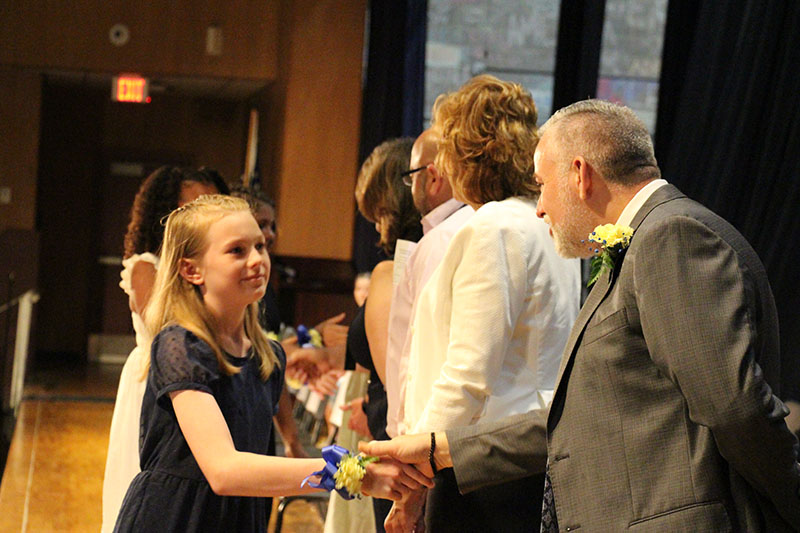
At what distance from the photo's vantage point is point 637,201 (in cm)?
179

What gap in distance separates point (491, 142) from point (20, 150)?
8.86m

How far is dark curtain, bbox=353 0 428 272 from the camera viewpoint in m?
7.45

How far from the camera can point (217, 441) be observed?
2020 mm

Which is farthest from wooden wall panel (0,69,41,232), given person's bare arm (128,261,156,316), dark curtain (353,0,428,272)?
person's bare arm (128,261,156,316)

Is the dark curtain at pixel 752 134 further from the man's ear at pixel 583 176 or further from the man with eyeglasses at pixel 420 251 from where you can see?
the man's ear at pixel 583 176

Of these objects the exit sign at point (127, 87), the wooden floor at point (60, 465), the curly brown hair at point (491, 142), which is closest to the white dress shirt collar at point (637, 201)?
the curly brown hair at point (491, 142)

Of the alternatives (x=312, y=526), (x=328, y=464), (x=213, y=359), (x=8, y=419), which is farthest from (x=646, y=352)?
(x=8, y=419)

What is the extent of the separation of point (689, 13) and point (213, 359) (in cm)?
425

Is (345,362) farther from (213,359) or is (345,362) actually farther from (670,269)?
(670,269)

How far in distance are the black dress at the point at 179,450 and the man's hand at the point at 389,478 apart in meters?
0.26

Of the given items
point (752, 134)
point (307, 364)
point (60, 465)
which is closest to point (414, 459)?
point (307, 364)

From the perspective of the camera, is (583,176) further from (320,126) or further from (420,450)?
(320,126)

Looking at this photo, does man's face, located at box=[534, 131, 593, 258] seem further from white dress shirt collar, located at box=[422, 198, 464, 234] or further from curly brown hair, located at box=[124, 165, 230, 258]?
curly brown hair, located at box=[124, 165, 230, 258]

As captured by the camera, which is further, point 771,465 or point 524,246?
point 524,246
